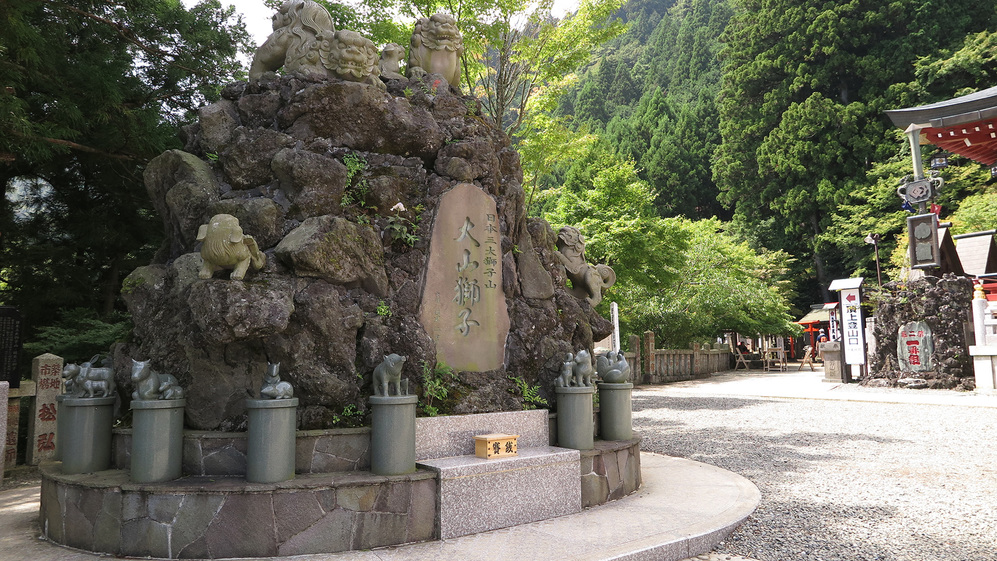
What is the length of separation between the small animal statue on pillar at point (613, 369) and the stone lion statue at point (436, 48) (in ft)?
11.2

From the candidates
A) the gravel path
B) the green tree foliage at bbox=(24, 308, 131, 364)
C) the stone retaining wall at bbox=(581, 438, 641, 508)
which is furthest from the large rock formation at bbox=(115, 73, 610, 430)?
the green tree foliage at bbox=(24, 308, 131, 364)

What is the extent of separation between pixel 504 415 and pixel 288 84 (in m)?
3.51

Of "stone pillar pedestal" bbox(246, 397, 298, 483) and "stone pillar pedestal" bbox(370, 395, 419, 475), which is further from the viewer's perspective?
"stone pillar pedestal" bbox(370, 395, 419, 475)

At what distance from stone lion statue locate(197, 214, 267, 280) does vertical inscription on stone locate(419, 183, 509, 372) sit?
1.48 metres

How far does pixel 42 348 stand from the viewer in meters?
8.01

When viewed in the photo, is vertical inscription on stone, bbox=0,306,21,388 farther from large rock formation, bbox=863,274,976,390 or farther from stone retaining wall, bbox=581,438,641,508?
Answer: large rock formation, bbox=863,274,976,390

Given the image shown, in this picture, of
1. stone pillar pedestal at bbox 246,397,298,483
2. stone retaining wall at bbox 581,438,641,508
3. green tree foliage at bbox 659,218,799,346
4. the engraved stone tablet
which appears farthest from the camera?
green tree foliage at bbox 659,218,799,346

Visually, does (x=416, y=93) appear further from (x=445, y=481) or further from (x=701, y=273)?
(x=701, y=273)

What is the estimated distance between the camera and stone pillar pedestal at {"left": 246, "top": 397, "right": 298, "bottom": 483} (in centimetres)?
379

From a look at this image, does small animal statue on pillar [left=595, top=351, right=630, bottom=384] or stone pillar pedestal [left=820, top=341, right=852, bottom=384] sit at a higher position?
small animal statue on pillar [left=595, top=351, right=630, bottom=384]

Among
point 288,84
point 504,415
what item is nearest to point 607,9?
point 288,84

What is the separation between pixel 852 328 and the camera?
17.0 m

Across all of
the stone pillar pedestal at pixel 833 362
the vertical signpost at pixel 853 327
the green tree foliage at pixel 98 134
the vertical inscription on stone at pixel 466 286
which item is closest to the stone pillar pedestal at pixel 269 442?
the vertical inscription on stone at pixel 466 286

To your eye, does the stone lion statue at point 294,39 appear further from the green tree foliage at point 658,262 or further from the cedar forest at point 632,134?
the green tree foliage at point 658,262
